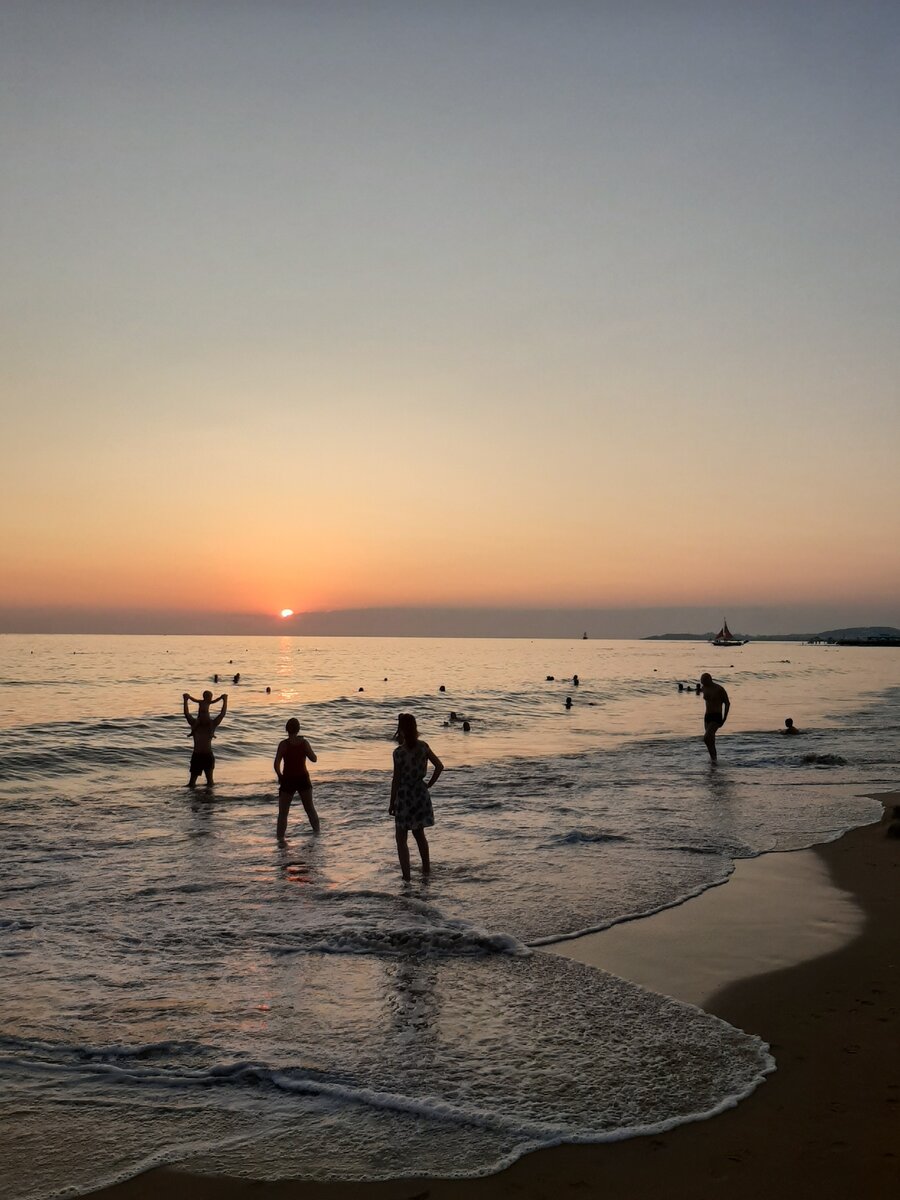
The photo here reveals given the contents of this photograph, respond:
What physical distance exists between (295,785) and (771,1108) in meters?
10.8

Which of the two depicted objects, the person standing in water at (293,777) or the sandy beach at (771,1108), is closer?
the sandy beach at (771,1108)

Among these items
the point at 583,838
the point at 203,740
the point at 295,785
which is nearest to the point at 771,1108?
the point at 583,838

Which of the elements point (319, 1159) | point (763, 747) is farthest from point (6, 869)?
point (763, 747)

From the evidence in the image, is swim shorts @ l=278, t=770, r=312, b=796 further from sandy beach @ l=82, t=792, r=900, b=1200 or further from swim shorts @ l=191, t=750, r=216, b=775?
sandy beach @ l=82, t=792, r=900, b=1200

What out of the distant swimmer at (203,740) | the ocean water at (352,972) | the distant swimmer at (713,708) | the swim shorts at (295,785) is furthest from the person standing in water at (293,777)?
the distant swimmer at (713,708)

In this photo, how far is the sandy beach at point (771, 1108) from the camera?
4.34m

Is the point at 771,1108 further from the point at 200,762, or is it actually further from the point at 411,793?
the point at 200,762

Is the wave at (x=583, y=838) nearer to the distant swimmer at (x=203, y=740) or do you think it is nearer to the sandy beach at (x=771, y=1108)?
the sandy beach at (x=771, y=1108)

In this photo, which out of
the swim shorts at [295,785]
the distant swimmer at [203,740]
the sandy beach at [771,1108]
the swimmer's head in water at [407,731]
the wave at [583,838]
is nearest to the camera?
the sandy beach at [771,1108]

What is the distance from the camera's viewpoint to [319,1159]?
15.4ft

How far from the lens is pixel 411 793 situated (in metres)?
11.5

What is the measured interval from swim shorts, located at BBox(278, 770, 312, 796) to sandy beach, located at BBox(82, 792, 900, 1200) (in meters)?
7.37

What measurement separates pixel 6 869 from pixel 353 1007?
7996mm

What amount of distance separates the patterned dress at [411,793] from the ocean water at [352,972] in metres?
0.82
